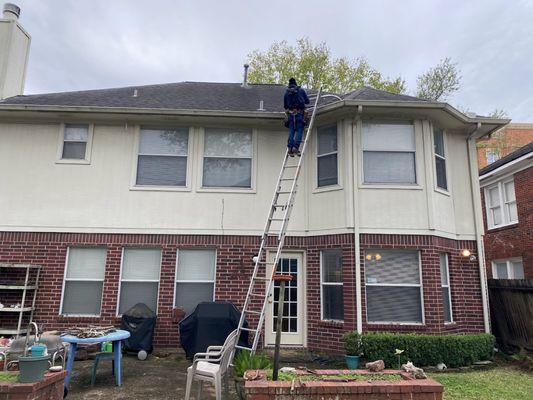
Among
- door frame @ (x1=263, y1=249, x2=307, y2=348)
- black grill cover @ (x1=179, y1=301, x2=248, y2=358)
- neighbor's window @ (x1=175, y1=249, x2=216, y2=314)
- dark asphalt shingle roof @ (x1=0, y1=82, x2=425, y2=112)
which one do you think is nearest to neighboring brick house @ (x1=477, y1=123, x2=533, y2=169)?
dark asphalt shingle roof @ (x1=0, y1=82, x2=425, y2=112)

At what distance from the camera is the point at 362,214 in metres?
8.42

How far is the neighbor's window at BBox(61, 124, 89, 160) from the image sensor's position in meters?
9.34

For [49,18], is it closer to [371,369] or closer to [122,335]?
[122,335]

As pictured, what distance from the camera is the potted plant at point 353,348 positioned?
7.41 meters

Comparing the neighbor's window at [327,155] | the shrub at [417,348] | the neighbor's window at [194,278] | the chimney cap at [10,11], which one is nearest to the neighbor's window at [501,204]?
the shrub at [417,348]

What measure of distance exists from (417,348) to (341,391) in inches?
165

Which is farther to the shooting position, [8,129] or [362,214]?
[8,129]

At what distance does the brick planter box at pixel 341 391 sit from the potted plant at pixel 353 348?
3.50 meters

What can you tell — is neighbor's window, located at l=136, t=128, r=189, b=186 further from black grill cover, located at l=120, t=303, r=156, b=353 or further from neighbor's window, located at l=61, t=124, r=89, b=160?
black grill cover, located at l=120, t=303, r=156, b=353

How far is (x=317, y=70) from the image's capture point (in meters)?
23.0

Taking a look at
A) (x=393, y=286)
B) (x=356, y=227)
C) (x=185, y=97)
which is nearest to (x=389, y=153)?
(x=356, y=227)

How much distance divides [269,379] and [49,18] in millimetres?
17108

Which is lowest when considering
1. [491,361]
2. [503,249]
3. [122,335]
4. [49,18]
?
[491,361]

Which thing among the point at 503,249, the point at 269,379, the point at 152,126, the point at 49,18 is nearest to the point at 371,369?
the point at 269,379
